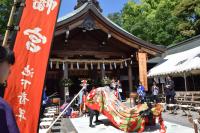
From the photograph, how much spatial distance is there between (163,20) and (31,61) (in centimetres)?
3476

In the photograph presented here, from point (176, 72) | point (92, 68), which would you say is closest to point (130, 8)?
point (92, 68)

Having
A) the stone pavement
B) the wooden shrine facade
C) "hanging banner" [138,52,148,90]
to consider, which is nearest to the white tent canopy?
the wooden shrine facade

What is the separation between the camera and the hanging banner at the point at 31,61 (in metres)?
3.67

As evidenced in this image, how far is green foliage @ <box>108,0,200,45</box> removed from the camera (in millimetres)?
33406

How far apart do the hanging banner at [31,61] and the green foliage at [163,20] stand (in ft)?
96.2

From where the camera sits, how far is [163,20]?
37.2 m

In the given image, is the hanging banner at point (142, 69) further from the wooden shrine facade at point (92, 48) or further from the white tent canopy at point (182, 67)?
the white tent canopy at point (182, 67)

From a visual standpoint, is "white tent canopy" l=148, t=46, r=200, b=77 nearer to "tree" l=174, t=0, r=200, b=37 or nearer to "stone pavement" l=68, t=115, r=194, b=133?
"stone pavement" l=68, t=115, r=194, b=133

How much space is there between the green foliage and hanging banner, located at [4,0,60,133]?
96.2 feet

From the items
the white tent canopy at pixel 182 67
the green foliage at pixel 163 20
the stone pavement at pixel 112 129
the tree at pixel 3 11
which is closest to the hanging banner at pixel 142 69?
the white tent canopy at pixel 182 67

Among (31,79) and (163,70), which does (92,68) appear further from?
(31,79)

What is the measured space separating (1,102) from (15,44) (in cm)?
212

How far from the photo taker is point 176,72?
1891cm

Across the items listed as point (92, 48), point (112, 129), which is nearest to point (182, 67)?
point (92, 48)
